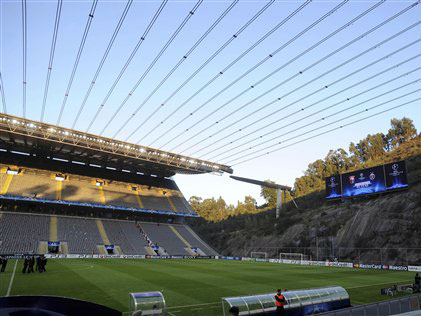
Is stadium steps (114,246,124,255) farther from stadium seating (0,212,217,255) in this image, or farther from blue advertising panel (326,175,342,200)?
blue advertising panel (326,175,342,200)

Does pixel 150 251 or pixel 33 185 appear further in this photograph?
pixel 33 185

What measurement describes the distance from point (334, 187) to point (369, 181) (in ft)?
23.6

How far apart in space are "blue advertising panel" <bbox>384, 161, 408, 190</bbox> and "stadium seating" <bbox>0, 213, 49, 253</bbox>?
6038 centimetres

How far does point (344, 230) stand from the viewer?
191 feet

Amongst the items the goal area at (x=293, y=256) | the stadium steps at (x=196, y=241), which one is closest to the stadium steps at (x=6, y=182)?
the stadium steps at (x=196, y=241)

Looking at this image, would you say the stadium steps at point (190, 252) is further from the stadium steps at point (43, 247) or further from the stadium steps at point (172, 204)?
the stadium steps at point (43, 247)

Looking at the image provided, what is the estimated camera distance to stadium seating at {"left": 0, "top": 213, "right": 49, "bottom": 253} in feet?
157


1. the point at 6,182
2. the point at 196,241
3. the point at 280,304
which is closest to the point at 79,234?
the point at 6,182

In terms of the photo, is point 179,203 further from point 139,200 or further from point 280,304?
point 280,304

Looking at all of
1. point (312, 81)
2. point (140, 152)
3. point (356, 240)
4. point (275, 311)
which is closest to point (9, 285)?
point (275, 311)

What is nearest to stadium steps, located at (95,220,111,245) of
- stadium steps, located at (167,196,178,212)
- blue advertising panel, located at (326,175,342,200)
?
stadium steps, located at (167,196,178,212)

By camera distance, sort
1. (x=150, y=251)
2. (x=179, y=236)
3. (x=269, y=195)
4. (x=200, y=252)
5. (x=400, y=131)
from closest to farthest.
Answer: (x=150, y=251)
(x=200, y=252)
(x=179, y=236)
(x=400, y=131)
(x=269, y=195)

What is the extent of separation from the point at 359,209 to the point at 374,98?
44.8 metres

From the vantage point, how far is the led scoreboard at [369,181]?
53.3 meters
